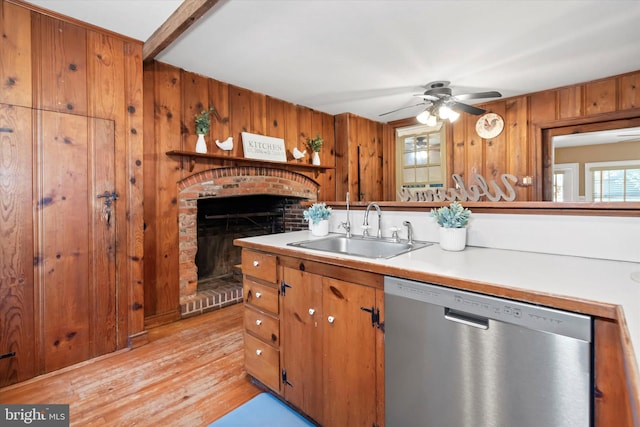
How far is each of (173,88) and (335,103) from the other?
2.10m

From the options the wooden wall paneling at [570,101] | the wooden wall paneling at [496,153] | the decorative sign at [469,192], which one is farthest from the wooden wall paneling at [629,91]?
the decorative sign at [469,192]

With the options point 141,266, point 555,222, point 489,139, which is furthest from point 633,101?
point 141,266

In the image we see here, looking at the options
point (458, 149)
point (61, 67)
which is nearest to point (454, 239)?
point (61, 67)

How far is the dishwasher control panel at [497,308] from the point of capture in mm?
869

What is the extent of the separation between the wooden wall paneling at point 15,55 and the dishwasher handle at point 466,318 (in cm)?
277

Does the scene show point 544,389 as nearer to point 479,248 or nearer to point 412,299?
point 412,299

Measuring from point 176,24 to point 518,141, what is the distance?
162 inches

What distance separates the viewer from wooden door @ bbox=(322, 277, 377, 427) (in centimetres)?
133

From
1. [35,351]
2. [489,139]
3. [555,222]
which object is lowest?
[35,351]

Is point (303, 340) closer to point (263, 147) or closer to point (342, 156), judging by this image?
point (263, 147)

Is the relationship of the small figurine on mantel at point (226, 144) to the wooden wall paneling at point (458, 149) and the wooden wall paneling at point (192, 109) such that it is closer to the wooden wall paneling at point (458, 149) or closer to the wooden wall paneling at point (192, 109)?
the wooden wall paneling at point (192, 109)

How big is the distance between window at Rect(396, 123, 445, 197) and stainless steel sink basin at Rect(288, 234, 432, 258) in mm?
3181

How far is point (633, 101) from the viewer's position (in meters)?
3.32

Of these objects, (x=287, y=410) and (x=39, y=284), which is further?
(x=39, y=284)
